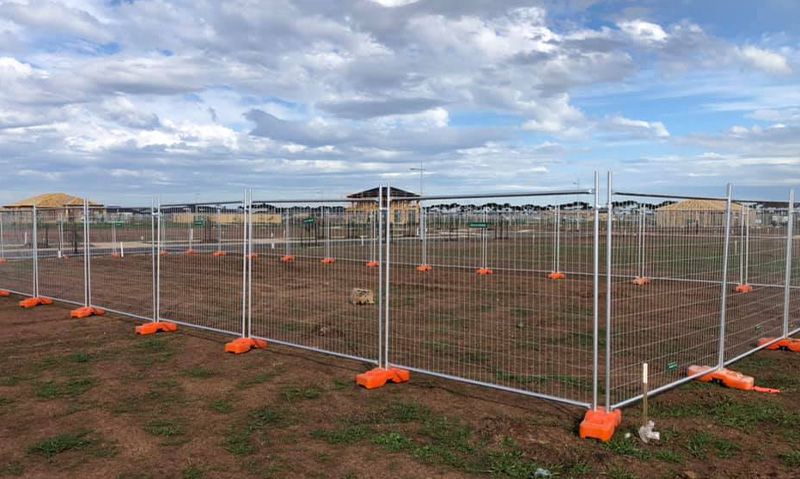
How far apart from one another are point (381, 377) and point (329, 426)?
1.48 meters

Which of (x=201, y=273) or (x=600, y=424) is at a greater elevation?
(x=201, y=273)

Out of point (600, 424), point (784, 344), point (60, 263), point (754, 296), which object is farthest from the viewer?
point (60, 263)

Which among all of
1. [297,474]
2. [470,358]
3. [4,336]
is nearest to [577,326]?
[470,358]

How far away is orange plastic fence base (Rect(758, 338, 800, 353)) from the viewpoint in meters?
9.42

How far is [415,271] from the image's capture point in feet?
67.9

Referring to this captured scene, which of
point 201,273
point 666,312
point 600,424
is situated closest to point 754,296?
point 666,312

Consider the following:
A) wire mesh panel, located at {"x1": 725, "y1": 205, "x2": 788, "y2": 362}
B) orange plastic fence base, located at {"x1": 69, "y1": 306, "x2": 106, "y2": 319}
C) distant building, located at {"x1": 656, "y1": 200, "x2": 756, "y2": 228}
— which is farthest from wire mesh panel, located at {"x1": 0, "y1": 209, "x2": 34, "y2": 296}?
wire mesh panel, located at {"x1": 725, "y1": 205, "x2": 788, "y2": 362}

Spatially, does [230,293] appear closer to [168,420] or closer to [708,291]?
[168,420]

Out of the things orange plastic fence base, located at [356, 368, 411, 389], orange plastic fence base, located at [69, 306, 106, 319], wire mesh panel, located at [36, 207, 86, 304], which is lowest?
orange plastic fence base, located at [356, 368, 411, 389]

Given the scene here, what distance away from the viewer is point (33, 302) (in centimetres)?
1406

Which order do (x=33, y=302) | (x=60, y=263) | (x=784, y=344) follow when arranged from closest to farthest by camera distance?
(x=784, y=344) < (x=33, y=302) < (x=60, y=263)

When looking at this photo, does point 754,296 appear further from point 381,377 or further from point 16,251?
point 16,251

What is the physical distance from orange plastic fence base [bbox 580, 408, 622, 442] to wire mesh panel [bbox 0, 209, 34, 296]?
15445 millimetres

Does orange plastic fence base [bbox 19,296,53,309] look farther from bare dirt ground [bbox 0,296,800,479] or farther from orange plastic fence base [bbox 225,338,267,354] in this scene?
orange plastic fence base [bbox 225,338,267,354]
